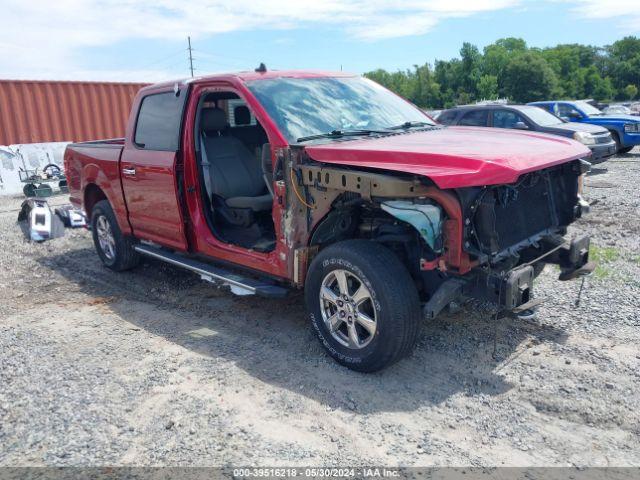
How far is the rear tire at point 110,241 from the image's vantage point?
20.7 ft

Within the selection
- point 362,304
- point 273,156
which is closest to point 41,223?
point 273,156

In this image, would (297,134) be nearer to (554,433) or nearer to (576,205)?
(576,205)

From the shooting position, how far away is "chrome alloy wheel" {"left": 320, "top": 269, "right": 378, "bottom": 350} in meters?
3.69

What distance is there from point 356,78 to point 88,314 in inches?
132

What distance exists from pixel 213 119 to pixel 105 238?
7.74 ft

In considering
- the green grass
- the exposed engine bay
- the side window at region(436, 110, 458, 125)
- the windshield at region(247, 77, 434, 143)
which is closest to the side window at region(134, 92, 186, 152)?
the windshield at region(247, 77, 434, 143)

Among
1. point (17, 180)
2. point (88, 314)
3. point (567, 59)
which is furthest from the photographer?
point (567, 59)

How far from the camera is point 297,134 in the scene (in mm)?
4164

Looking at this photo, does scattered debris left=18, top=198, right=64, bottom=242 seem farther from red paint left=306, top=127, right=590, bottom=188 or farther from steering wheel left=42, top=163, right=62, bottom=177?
red paint left=306, top=127, right=590, bottom=188

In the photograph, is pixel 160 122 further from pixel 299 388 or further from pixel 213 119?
pixel 299 388

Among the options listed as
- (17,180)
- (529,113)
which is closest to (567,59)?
(529,113)

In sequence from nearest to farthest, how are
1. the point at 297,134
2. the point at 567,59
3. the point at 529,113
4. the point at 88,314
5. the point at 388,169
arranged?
the point at 388,169, the point at 297,134, the point at 88,314, the point at 529,113, the point at 567,59

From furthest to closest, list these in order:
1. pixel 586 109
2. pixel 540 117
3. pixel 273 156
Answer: pixel 586 109
pixel 540 117
pixel 273 156

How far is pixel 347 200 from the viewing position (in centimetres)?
379
